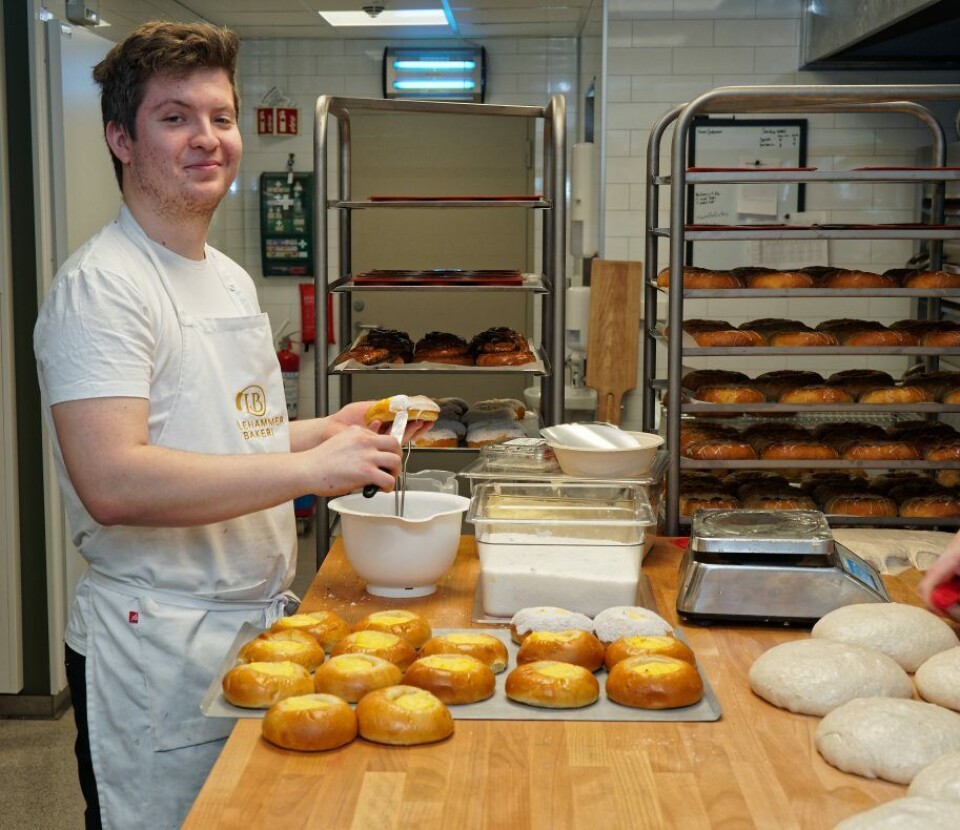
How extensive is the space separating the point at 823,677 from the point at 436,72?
6.20m

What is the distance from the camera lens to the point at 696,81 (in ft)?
18.5

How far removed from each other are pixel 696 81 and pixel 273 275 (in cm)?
306

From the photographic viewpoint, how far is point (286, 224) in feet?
24.3

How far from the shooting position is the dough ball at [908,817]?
1.20 m

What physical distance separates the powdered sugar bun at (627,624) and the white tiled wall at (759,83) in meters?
3.82

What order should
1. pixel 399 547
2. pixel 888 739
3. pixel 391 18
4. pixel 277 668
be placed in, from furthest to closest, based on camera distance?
pixel 391 18
pixel 399 547
pixel 277 668
pixel 888 739

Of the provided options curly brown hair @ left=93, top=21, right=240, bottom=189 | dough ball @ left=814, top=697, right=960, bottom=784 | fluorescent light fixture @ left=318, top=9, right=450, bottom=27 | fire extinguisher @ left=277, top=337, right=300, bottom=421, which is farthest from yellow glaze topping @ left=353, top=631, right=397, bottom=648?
fire extinguisher @ left=277, top=337, right=300, bottom=421

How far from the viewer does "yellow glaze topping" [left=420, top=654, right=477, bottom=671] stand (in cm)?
166

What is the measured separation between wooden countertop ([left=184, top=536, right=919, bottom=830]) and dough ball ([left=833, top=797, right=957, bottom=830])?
0.31 ft

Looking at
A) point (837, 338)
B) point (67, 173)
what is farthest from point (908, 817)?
point (67, 173)

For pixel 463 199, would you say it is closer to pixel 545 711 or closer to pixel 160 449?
pixel 160 449

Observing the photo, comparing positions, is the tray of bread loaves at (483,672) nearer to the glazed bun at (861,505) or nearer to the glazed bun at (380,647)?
the glazed bun at (380,647)

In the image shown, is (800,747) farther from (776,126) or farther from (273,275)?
(273,275)

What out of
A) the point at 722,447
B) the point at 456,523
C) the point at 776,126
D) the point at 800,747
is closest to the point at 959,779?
the point at 800,747
